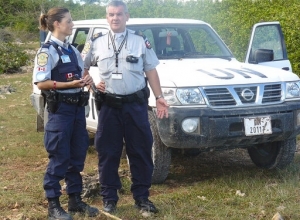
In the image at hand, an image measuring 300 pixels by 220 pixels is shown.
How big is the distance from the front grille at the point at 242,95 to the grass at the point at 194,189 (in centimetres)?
76

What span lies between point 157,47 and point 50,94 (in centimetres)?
222

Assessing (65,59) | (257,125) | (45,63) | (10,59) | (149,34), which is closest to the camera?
(45,63)

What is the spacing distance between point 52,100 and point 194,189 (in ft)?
5.69

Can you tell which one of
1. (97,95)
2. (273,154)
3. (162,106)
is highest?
(97,95)

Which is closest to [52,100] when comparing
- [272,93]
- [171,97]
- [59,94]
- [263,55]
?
[59,94]

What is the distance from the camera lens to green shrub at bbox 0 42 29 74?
21.0 m

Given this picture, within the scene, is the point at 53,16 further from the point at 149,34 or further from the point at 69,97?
the point at 149,34

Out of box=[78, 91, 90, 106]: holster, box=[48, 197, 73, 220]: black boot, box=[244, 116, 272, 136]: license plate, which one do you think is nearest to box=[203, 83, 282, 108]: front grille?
box=[244, 116, 272, 136]: license plate

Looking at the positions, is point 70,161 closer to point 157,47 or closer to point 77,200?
point 77,200

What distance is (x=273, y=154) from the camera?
616 centimetres

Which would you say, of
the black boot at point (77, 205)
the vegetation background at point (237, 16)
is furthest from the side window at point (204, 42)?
the black boot at point (77, 205)

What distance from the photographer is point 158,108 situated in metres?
4.76

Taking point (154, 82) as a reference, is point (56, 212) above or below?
below

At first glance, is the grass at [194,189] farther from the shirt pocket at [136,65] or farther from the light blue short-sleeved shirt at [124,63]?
the shirt pocket at [136,65]
